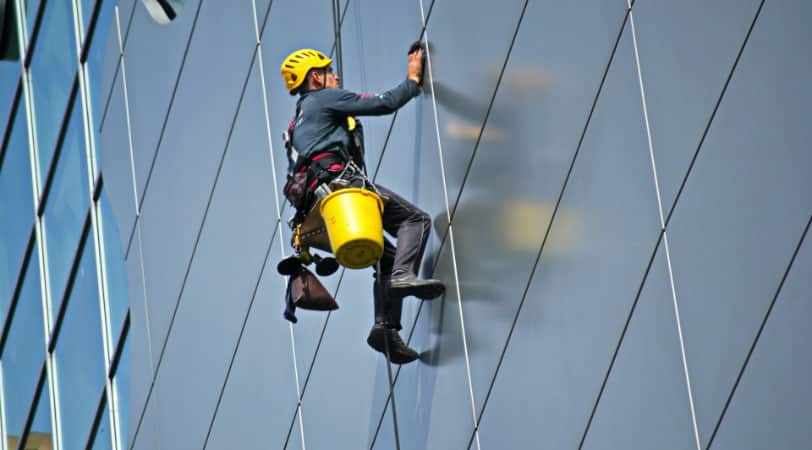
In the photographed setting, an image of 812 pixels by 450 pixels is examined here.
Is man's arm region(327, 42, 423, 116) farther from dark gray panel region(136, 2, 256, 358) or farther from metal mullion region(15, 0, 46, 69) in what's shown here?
metal mullion region(15, 0, 46, 69)

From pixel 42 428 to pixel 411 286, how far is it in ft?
32.1

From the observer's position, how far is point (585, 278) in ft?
29.6

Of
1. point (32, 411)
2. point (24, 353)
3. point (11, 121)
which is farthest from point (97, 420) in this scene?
point (11, 121)

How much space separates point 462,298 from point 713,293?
2458 millimetres

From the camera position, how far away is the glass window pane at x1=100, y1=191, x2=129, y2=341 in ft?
53.1

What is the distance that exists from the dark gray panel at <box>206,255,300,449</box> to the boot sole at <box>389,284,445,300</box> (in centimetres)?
237

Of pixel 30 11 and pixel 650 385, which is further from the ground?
pixel 30 11

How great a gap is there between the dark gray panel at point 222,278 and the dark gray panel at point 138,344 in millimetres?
657

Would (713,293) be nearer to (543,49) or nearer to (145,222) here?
(543,49)

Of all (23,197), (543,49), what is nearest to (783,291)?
(543,49)

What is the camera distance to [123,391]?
15969 mm

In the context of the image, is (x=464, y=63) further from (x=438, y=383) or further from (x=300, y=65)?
(x=438, y=383)

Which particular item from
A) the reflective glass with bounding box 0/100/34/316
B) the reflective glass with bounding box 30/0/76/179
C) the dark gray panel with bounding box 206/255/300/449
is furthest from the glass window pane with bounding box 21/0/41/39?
the dark gray panel with bounding box 206/255/300/449

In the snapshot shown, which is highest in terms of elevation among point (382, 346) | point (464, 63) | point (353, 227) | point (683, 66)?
point (683, 66)
